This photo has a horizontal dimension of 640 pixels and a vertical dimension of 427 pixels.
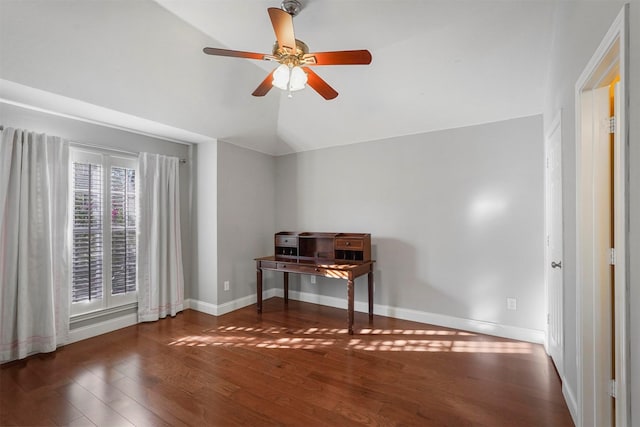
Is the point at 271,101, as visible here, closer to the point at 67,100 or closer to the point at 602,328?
the point at 67,100

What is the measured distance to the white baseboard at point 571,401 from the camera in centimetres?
187

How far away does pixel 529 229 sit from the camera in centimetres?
309

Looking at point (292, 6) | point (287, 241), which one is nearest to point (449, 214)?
point (287, 241)

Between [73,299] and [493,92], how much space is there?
4.78m

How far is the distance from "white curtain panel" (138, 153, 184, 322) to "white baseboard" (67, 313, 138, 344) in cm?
11

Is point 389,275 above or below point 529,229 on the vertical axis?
below

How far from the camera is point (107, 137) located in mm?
3443

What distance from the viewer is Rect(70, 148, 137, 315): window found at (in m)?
3.21

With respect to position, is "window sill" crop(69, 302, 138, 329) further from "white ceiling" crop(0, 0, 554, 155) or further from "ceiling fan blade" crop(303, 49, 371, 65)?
"ceiling fan blade" crop(303, 49, 371, 65)

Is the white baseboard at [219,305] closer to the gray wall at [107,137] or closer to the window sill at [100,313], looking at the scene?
the gray wall at [107,137]

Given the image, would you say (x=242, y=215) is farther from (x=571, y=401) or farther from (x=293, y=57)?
(x=571, y=401)

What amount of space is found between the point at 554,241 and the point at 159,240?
165 inches

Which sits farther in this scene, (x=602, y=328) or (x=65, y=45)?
(x=65, y=45)

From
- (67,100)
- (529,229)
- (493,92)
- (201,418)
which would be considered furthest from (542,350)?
(67,100)
